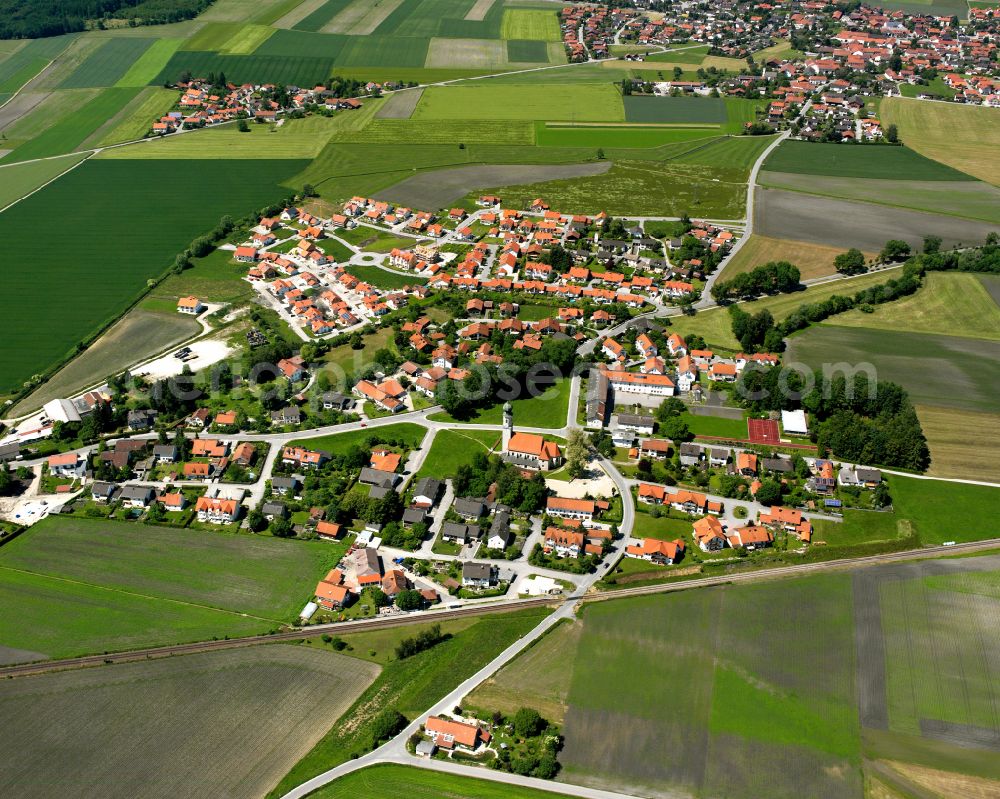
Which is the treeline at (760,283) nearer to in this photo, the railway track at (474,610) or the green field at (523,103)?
the railway track at (474,610)

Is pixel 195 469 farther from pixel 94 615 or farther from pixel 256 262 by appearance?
pixel 256 262

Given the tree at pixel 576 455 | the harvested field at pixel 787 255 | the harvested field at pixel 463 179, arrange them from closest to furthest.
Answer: the tree at pixel 576 455
the harvested field at pixel 787 255
the harvested field at pixel 463 179

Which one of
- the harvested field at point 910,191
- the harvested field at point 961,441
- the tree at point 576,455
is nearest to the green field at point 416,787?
the tree at point 576,455

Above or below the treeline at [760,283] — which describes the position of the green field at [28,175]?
above

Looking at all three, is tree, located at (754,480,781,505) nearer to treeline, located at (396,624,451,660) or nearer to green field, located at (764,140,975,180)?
treeline, located at (396,624,451,660)

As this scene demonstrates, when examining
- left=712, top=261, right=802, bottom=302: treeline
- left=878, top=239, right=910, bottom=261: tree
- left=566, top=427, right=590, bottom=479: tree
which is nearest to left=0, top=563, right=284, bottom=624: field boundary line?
left=566, top=427, right=590, bottom=479: tree
